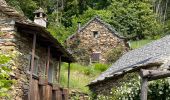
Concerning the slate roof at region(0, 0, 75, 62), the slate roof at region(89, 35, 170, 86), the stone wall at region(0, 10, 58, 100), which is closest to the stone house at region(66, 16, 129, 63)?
the slate roof at region(89, 35, 170, 86)

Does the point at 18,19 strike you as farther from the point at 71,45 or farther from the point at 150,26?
the point at 150,26

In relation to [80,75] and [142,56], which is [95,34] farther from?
[142,56]

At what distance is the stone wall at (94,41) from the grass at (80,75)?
292 cm

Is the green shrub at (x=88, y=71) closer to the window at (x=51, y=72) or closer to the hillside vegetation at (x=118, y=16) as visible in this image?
the window at (x=51, y=72)

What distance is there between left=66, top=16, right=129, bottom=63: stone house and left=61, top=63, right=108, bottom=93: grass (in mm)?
2893

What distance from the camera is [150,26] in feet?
181

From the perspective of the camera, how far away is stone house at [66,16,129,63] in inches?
1538

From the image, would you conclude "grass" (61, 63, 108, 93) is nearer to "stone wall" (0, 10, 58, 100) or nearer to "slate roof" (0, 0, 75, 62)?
"stone wall" (0, 10, 58, 100)

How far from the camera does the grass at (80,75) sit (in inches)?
1160

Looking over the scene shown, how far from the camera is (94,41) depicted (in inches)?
1564

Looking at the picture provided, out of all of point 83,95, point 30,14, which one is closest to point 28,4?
point 30,14

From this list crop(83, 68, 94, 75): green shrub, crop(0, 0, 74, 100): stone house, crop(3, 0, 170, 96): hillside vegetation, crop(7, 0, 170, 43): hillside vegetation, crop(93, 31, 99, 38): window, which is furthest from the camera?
crop(7, 0, 170, 43): hillside vegetation

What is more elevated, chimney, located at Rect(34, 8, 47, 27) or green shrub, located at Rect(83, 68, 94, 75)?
chimney, located at Rect(34, 8, 47, 27)

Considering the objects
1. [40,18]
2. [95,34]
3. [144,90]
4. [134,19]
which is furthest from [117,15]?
[144,90]
